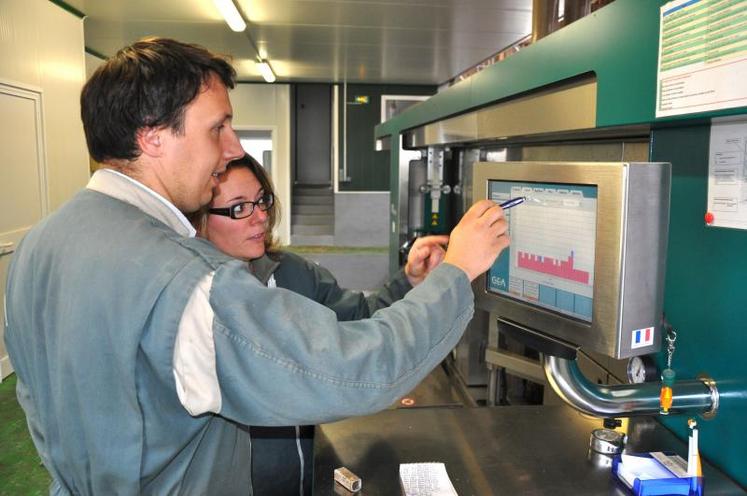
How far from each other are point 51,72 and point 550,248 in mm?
4953

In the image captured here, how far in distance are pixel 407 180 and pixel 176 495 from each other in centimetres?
237

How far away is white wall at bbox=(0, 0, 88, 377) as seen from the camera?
4.18m

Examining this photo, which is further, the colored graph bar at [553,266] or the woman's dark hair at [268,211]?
the woman's dark hair at [268,211]

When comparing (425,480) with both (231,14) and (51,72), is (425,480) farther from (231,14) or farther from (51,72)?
(51,72)

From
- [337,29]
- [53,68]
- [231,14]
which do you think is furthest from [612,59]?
[53,68]

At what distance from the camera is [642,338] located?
969 mm

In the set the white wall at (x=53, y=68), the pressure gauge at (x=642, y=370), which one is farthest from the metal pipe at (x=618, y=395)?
the white wall at (x=53, y=68)

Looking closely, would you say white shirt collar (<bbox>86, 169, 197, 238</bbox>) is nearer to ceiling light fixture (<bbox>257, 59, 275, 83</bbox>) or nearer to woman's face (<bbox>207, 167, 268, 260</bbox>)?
woman's face (<bbox>207, 167, 268, 260</bbox>)

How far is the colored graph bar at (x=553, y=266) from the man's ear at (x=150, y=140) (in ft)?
2.28

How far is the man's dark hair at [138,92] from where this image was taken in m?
1.02

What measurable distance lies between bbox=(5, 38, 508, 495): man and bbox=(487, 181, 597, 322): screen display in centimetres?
6

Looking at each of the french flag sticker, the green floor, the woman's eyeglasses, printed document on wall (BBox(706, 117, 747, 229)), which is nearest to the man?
the french flag sticker

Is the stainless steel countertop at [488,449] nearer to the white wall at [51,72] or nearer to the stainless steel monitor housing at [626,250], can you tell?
the stainless steel monitor housing at [626,250]

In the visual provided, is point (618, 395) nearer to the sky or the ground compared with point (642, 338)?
nearer to the ground
